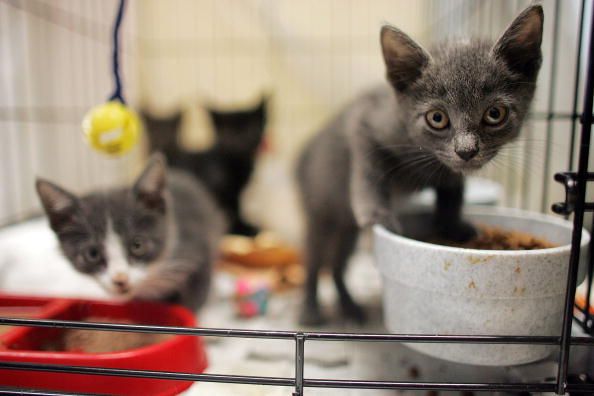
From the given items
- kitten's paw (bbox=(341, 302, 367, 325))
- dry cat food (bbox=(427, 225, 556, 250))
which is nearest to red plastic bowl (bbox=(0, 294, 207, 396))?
kitten's paw (bbox=(341, 302, 367, 325))

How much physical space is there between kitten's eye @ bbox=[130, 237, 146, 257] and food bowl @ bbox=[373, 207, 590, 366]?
64cm

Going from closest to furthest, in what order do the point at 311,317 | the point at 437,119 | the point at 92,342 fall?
the point at 437,119 → the point at 92,342 → the point at 311,317

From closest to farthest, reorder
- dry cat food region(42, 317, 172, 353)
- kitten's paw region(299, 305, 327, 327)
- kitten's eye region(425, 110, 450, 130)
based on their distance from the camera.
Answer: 1. kitten's eye region(425, 110, 450, 130)
2. dry cat food region(42, 317, 172, 353)
3. kitten's paw region(299, 305, 327, 327)

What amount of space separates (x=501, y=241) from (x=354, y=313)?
548 millimetres

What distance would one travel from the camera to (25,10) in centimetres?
176

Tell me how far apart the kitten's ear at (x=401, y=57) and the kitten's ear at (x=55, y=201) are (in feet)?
2.69

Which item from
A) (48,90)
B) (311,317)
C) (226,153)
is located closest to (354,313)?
(311,317)

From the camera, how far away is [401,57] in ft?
3.29

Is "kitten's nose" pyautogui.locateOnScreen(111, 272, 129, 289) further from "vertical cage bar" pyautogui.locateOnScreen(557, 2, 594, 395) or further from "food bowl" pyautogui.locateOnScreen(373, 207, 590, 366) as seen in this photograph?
"vertical cage bar" pyautogui.locateOnScreen(557, 2, 594, 395)

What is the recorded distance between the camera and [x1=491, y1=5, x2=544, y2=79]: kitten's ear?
2.83ft

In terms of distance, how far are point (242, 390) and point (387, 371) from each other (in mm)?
356

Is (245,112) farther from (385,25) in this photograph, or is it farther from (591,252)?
(591,252)

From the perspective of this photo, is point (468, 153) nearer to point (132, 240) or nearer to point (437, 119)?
point (437, 119)

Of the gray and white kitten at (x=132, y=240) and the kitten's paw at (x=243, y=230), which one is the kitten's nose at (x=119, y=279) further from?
the kitten's paw at (x=243, y=230)
